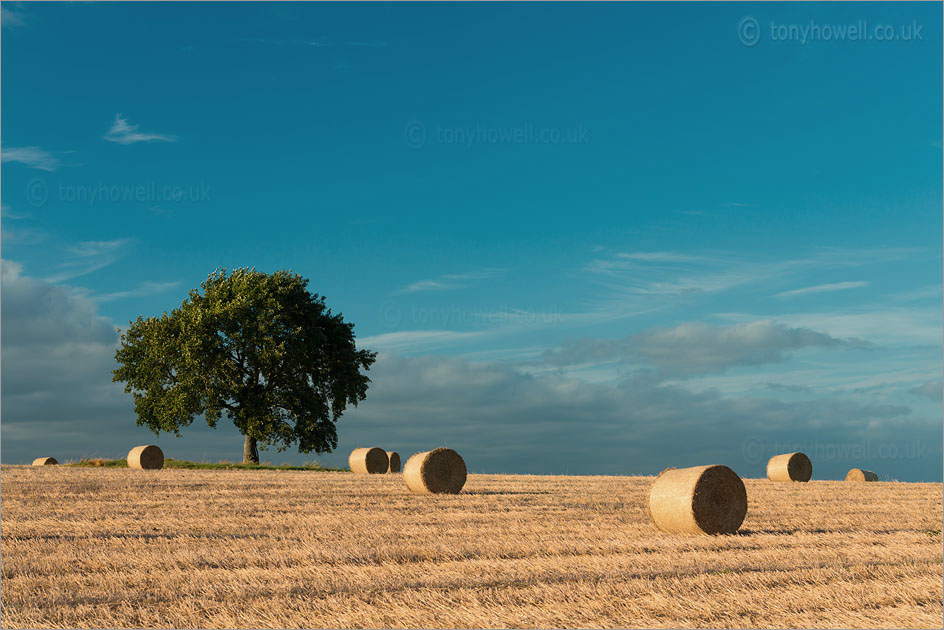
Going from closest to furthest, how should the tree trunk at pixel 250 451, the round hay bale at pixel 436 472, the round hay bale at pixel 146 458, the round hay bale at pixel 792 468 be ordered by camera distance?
the round hay bale at pixel 436 472, the round hay bale at pixel 792 468, the round hay bale at pixel 146 458, the tree trunk at pixel 250 451

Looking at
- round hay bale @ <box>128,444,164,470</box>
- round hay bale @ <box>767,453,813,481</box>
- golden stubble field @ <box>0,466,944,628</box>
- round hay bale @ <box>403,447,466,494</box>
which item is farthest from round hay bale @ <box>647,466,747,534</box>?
round hay bale @ <box>128,444,164,470</box>

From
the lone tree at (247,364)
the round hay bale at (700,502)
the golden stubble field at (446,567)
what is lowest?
the golden stubble field at (446,567)

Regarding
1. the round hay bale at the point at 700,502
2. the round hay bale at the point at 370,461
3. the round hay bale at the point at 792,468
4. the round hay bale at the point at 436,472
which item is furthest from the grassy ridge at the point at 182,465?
the round hay bale at the point at 700,502

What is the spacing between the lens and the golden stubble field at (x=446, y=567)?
7.36 meters

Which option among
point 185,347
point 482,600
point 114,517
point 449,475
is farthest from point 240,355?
point 482,600

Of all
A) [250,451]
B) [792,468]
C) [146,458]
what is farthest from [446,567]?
[250,451]

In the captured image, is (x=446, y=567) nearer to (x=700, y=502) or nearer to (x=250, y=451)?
(x=700, y=502)

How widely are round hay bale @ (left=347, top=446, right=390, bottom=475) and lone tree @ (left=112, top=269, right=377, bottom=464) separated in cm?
486

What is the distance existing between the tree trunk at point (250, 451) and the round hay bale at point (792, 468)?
22638 millimetres

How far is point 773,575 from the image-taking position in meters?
9.22

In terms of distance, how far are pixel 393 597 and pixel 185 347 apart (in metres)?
31.8

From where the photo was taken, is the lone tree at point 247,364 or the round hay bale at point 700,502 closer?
the round hay bale at point 700,502

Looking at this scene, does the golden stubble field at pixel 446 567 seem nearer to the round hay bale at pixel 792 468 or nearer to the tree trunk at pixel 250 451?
the round hay bale at pixel 792 468

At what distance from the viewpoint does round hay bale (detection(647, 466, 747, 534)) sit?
1368 centimetres
